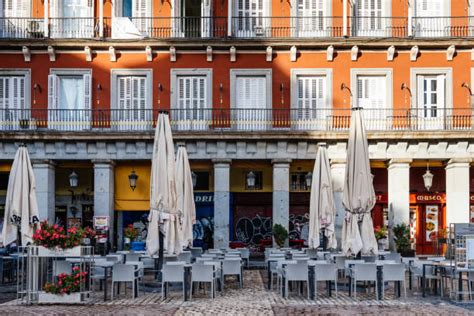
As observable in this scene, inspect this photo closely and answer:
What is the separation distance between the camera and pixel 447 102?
33.4m

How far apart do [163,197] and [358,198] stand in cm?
527

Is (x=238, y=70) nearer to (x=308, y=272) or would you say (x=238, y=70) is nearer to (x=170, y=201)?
(x=170, y=201)

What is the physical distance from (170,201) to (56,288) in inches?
154

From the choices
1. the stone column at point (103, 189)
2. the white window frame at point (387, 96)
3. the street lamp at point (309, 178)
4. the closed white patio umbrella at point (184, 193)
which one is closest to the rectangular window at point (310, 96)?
the white window frame at point (387, 96)

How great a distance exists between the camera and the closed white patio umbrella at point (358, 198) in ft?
65.9

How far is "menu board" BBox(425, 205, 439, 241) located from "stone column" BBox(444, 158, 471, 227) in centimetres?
275

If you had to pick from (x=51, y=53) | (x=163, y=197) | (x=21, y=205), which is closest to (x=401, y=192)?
(x=163, y=197)

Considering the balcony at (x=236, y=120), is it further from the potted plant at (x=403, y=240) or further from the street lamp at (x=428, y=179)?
the potted plant at (x=403, y=240)

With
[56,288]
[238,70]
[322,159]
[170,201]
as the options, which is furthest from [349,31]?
[56,288]

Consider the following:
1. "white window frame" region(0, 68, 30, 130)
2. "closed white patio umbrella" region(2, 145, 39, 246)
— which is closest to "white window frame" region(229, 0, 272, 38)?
"white window frame" region(0, 68, 30, 130)

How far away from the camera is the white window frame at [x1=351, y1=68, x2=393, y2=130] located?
3319 cm

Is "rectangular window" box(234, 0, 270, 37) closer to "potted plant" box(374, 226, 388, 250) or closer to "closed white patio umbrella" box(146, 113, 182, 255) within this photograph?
"potted plant" box(374, 226, 388, 250)

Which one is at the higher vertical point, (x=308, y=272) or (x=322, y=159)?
(x=322, y=159)

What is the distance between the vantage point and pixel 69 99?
33.9 m
